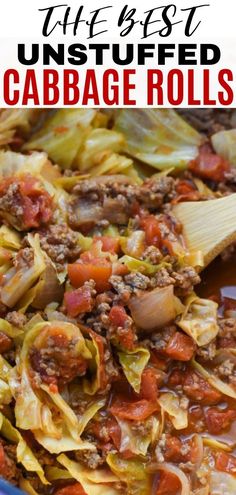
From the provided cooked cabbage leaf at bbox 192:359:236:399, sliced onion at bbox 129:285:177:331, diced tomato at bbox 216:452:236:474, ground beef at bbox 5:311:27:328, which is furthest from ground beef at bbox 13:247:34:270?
diced tomato at bbox 216:452:236:474

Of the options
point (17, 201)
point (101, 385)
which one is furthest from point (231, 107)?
point (101, 385)

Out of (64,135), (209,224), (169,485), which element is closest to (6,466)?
(169,485)

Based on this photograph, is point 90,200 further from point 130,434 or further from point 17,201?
point 130,434

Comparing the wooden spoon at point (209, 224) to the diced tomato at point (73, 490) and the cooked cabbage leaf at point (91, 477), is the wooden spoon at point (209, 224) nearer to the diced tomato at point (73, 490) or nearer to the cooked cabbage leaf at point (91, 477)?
the cooked cabbage leaf at point (91, 477)

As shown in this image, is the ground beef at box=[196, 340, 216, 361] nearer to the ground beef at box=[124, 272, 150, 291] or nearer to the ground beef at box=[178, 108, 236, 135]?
the ground beef at box=[124, 272, 150, 291]

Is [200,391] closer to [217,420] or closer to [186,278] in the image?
[217,420]

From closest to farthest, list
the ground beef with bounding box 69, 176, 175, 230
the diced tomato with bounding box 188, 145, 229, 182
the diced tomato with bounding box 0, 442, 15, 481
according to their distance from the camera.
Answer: the diced tomato with bounding box 0, 442, 15, 481, the ground beef with bounding box 69, 176, 175, 230, the diced tomato with bounding box 188, 145, 229, 182
